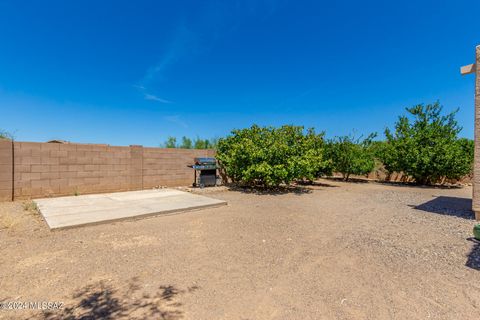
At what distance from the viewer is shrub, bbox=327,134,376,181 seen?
14812mm

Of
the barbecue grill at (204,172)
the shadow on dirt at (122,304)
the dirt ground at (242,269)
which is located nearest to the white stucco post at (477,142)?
the dirt ground at (242,269)

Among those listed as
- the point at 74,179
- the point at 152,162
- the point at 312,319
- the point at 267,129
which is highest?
the point at 267,129

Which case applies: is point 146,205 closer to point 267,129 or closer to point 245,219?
point 245,219

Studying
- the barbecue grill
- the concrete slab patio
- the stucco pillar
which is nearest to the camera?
the concrete slab patio

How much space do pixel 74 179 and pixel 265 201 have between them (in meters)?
6.65

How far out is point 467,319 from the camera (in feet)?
7.18

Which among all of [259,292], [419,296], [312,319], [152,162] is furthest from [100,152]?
[419,296]

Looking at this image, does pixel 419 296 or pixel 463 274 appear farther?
pixel 463 274

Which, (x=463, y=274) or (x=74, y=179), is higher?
(x=74, y=179)

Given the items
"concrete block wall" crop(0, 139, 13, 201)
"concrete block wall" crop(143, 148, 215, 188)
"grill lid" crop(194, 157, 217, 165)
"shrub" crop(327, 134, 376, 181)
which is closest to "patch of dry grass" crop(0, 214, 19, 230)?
"concrete block wall" crop(0, 139, 13, 201)

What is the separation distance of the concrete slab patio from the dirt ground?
0.94 ft

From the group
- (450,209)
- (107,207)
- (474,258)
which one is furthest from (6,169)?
(450,209)

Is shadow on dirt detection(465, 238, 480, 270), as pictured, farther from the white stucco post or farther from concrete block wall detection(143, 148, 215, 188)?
concrete block wall detection(143, 148, 215, 188)

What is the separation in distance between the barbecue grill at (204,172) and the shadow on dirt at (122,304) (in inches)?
315
